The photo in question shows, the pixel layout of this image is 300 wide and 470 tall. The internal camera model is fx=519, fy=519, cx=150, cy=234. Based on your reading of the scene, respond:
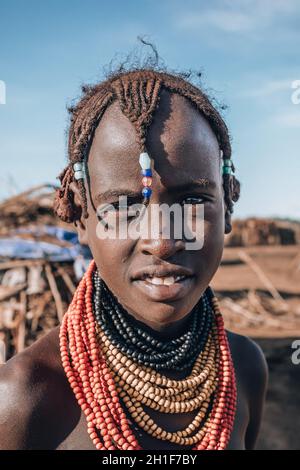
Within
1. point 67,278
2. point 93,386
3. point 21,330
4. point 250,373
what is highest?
point 67,278

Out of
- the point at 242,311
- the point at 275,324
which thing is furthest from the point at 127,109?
the point at 242,311

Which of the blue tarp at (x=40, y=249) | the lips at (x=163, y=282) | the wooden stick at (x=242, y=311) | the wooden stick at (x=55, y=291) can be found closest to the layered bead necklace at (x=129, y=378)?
the lips at (x=163, y=282)

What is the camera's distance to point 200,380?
2121 mm

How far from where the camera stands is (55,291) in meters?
4.49

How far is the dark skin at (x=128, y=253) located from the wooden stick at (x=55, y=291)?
2.44 m

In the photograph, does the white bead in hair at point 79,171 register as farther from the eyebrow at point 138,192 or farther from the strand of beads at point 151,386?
the strand of beads at point 151,386

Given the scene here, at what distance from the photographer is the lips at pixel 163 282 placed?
1788 mm

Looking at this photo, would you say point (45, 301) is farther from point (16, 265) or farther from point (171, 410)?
point (171, 410)

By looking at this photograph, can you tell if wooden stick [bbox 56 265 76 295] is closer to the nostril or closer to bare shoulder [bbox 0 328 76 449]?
bare shoulder [bbox 0 328 76 449]

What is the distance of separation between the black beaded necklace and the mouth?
28cm

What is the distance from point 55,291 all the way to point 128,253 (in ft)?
9.16

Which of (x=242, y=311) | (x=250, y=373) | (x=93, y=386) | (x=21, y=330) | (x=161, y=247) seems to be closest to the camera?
(x=161, y=247)

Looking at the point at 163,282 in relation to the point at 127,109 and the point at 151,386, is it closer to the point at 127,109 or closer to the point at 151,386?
the point at 151,386
